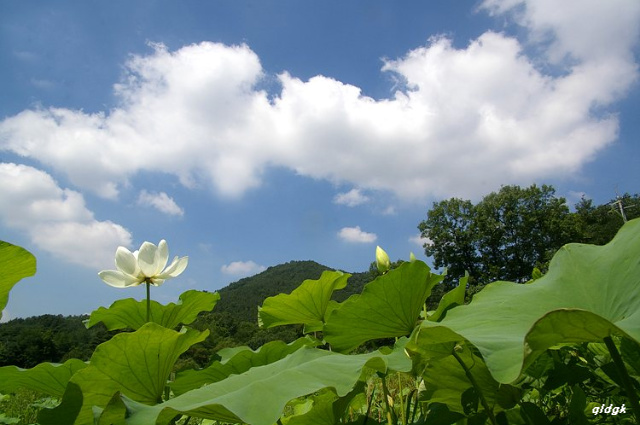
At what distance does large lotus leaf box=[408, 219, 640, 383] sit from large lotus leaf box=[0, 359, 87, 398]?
28.1 inches

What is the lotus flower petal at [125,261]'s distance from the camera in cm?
139

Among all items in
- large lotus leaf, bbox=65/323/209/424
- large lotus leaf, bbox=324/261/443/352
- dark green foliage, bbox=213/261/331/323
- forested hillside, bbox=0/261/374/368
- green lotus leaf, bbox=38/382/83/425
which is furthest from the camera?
dark green foliage, bbox=213/261/331/323

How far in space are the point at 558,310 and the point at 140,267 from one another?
126cm

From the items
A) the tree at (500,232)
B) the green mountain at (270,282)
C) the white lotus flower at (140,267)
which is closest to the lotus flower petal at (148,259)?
the white lotus flower at (140,267)

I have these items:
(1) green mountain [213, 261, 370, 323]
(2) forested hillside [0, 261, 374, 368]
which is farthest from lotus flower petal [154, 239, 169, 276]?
(1) green mountain [213, 261, 370, 323]

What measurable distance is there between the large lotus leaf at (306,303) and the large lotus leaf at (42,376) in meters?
0.54

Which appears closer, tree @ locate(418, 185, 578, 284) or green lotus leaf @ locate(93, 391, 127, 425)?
green lotus leaf @ locate(93, 391, 127, 425)

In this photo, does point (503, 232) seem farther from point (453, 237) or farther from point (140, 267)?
point (140, 267)

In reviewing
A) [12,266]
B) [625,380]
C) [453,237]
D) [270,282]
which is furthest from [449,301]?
[270,282]

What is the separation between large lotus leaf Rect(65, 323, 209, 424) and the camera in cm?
74

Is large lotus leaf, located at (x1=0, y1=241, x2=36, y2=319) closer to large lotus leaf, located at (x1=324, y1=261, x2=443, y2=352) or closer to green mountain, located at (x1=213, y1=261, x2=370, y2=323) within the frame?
large lotus leaf, located at (x1=324, y1=261, x2=443, y2=352)

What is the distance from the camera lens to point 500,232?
926 inches

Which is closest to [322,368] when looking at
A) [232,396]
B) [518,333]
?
[232,396]

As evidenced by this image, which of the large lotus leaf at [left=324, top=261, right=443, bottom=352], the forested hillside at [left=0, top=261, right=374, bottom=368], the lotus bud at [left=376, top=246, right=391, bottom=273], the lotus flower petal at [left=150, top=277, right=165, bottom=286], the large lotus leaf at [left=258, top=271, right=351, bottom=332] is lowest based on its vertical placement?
the large lotus leaf at [left=324, top=261, right=443, bottom=352]
